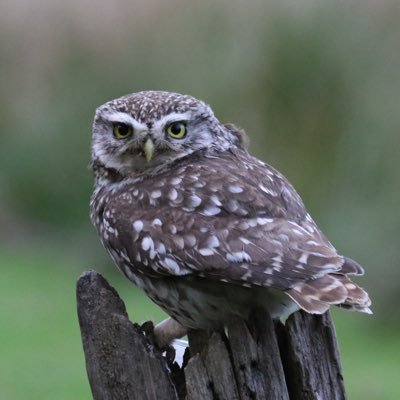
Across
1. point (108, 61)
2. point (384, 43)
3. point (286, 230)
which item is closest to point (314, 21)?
point (384, 43)

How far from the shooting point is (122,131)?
5.43 m

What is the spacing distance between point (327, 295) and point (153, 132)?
1428 mm

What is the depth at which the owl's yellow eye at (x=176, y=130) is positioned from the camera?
535cm

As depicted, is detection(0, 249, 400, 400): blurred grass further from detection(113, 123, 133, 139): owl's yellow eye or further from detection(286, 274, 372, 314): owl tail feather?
detection(286, 274, 372, 314): owl tail feather

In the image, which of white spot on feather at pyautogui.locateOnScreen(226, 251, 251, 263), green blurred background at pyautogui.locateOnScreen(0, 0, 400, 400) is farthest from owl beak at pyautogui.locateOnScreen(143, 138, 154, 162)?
green blurred background at pyautogui.locateOnScreen(0, 0, 400, 400)

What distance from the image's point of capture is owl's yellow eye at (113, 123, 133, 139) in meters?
5.38

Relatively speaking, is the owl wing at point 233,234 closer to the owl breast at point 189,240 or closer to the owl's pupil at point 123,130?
the owl breast at point 189,240

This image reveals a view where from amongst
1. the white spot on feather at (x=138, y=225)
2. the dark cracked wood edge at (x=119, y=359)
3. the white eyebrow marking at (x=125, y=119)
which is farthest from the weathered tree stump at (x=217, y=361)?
the white eyebrow marking at (x=125, y=119)

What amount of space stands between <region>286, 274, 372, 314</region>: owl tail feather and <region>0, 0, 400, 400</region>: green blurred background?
4972 millimetres

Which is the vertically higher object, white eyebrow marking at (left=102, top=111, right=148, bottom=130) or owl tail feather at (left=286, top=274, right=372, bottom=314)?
white eyebrow marking at (left=102, top=111, right=148, bottom=130)

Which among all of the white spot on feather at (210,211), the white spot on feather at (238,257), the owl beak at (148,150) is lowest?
the white spot on feather at (238,257)

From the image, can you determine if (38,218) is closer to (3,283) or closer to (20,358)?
(3,283)

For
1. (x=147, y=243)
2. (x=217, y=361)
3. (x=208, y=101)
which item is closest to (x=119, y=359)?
(x=217, y=361)

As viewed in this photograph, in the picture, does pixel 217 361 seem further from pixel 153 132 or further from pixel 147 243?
pixel 153 132
